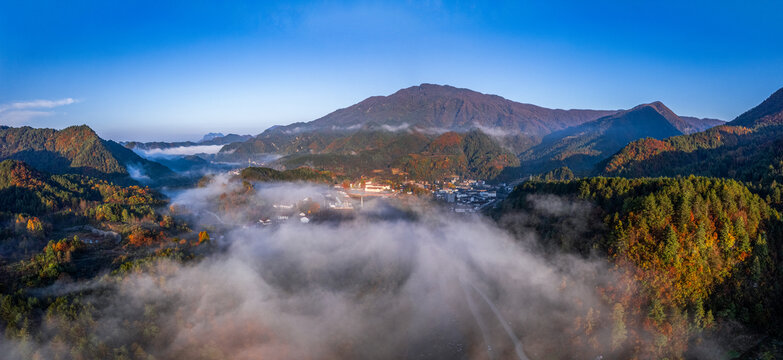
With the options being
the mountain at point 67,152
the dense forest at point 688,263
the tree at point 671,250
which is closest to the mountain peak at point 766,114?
the dense forest at point 688,263

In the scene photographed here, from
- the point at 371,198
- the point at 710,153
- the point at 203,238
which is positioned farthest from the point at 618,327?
the point at 710,153

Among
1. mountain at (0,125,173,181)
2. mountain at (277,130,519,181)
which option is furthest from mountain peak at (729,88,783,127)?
mountain at (0,125,173,181)

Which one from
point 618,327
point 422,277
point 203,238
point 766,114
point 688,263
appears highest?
point 766,114

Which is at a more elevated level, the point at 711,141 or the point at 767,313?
the point at 711,141

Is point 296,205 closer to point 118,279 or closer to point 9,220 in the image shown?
point 9,220

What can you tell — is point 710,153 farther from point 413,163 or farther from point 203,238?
point 203,238

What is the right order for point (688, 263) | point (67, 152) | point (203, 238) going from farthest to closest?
point (67, 152) → point (203, 238) → point (688, 263)

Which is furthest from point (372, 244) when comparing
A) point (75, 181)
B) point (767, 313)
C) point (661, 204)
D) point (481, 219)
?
point (75, 181)
